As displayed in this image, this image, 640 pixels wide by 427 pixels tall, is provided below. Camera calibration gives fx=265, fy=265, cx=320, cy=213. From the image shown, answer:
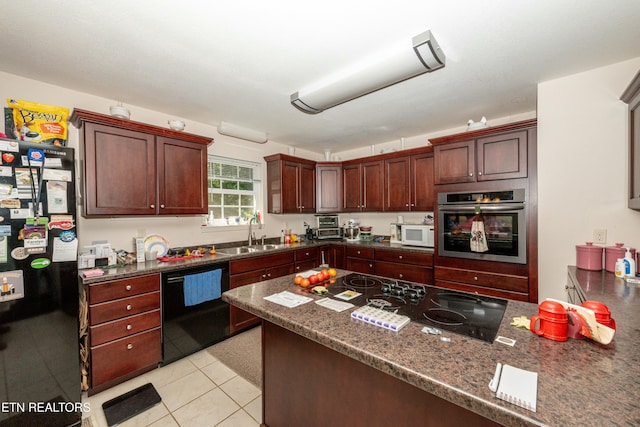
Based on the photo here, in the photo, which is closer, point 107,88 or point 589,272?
point 589,272

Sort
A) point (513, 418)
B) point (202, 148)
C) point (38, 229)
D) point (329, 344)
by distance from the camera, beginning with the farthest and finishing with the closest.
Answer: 1. point (202, 148)
2. point (38, 229)
3. point (329, 344)
4. point (513, 418)

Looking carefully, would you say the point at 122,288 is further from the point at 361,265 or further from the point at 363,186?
the point at 363,186

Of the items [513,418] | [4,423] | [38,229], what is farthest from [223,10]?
[4,423]

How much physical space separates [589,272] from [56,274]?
3939 mm

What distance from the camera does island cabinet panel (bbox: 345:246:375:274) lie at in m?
3.83

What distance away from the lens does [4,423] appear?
1.62 meters

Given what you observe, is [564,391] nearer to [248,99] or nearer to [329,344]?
[329,344]

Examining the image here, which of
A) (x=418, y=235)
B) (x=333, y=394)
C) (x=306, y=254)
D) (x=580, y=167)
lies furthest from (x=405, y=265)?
(x=333, y=394)

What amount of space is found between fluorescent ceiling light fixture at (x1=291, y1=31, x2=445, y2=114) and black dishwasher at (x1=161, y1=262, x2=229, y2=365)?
6.51 feet

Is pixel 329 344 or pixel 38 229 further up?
pixel 38 229

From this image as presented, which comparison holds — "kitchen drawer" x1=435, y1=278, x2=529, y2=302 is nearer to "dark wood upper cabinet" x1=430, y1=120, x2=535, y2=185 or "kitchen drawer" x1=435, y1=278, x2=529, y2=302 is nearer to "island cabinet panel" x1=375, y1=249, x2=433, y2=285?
"island cabinet panel" x1=375, y1=249, x2=433, y2=285

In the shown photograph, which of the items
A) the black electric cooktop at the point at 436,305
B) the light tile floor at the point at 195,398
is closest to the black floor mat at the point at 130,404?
the light tile floor at the point at 195,398

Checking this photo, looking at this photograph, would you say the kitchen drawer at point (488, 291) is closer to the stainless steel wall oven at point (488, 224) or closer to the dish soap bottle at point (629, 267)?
the stainless steel wall oven at point (488, 224)

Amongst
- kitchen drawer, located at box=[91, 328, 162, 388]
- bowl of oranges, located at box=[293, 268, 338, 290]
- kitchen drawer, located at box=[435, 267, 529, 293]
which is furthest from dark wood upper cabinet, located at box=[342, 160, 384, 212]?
kitchen drawer, located at box=[91, 328, 162, 388]
